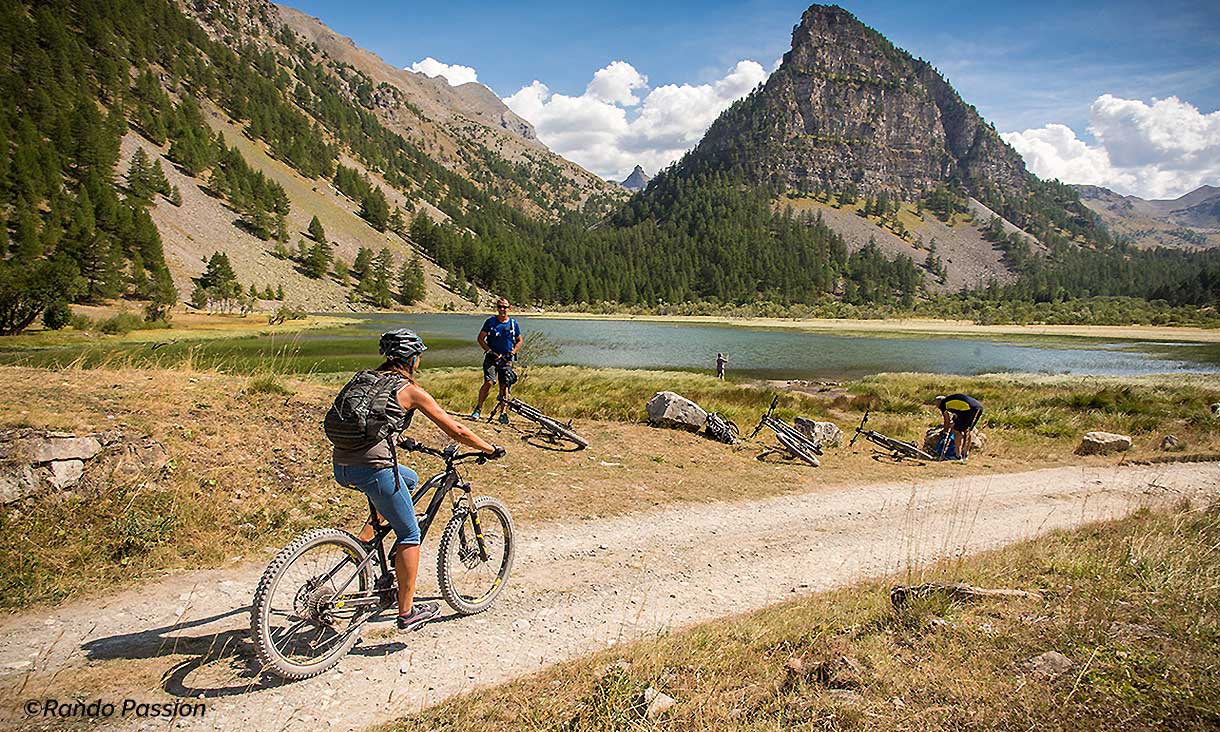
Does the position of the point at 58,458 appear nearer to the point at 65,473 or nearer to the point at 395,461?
the point at 65,473

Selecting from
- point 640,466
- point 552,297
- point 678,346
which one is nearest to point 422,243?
point 552,297

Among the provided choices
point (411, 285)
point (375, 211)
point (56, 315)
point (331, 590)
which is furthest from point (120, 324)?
point (375, 211)

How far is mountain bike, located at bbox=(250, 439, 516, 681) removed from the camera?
14.4ft

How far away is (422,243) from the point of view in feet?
590

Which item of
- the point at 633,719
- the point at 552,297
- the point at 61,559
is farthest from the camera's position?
the point at 552,297

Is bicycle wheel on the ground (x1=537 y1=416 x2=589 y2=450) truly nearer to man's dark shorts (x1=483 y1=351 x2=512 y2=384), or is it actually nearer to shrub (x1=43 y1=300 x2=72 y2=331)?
man's dark shorts (x1=483 y1=351 x2=512 y2=384)

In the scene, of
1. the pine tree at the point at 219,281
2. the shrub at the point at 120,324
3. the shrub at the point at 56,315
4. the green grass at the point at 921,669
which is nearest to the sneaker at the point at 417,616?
the green grass at the point at 921,669

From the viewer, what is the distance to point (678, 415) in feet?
→ 53.6

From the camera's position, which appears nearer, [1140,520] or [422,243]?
[1140,520]

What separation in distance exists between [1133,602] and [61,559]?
37.3 feet

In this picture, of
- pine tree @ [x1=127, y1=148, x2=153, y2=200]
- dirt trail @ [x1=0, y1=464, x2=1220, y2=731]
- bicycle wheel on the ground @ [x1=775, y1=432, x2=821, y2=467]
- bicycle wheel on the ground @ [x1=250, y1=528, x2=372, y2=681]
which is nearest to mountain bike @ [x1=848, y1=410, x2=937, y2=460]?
bicycle wheel on the ground @ [x1=775, y1=432, x2=821, y2=467]

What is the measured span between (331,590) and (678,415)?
12470mm

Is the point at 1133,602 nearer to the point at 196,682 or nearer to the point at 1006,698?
the point at 1006,698

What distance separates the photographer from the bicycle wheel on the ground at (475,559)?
568 centimetres
